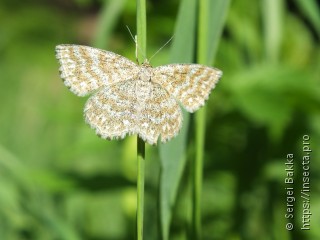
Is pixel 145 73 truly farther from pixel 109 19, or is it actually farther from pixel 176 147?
pixel 109 19

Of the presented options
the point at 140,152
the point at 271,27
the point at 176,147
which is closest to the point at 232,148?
the point at 271,27

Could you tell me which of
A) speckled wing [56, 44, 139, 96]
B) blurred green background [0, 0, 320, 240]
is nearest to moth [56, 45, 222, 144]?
speckled wing [56, 44, 139, 96]

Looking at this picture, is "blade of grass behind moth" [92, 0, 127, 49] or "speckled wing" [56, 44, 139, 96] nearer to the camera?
"speckled wing" [56, 44, 139, 96]

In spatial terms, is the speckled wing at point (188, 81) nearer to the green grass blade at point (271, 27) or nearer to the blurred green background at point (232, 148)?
the blurred green background at point (232, 148)

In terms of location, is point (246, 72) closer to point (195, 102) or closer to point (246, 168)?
point (246, 168)

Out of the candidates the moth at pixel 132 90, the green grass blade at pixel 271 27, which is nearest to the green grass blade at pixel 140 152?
the moth at pixel 132 90

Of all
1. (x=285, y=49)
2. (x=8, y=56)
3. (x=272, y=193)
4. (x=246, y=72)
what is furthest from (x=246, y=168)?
(x=8, y=56)

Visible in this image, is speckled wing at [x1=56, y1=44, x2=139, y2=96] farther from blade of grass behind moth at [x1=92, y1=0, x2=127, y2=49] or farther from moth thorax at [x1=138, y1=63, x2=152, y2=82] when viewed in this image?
blade of grass behind moth at [x1=92, y1=0, x2=127, y2=49]

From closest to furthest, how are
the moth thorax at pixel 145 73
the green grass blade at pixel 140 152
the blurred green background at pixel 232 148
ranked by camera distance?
1. the green grass blade at pixel 140 152
2. the moth thorax at pixel 145 73
3. the blurred green background at pixel 232 148
